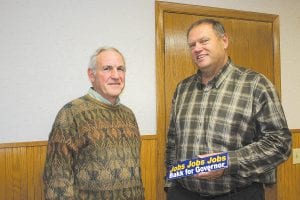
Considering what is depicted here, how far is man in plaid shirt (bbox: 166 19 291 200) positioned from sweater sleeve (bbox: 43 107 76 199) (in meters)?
0.53

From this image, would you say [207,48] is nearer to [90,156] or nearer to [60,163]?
[90,156]

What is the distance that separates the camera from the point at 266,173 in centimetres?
141

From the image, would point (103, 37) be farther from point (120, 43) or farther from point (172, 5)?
point (172, 5)

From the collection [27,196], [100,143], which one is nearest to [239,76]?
[100,143]

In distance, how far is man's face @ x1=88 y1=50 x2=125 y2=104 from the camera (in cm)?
141

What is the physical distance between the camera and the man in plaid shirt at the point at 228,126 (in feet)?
4.36

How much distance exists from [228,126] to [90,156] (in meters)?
0.62

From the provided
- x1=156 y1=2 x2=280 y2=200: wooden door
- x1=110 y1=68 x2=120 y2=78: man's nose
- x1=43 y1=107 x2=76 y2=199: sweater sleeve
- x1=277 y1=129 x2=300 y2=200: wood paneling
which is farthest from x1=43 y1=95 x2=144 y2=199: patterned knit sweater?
x1=277 y1=129 x2=300 y2=200: wood paneling

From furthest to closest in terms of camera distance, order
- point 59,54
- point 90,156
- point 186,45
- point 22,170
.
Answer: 1. point 186,45
2. point 59,54
3. point 22,170
4. point 90,156

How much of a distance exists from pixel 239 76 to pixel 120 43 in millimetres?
794

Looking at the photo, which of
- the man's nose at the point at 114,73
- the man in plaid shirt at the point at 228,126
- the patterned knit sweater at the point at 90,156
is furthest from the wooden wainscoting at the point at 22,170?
the man in plaid shirt at the point at 228,126

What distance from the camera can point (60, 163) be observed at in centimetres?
124

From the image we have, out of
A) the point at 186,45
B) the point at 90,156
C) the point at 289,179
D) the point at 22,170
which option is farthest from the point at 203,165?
the point at 289,179

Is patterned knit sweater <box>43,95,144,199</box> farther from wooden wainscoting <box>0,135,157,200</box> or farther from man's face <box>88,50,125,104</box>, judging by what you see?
wooden wainscoting <box>0,135,157,200</box>
